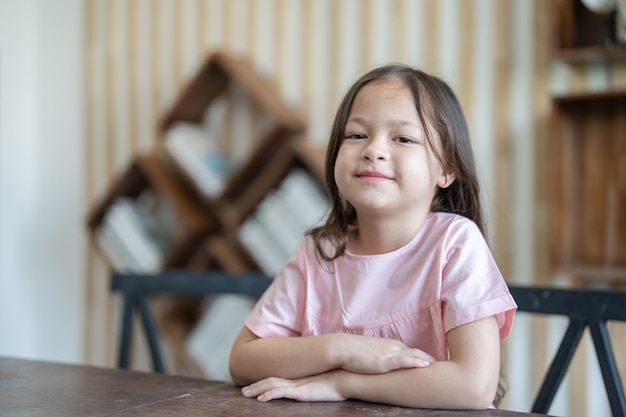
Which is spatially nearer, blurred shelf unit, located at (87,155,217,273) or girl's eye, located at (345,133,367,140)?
girl's eye, located at (345,133,367,140)

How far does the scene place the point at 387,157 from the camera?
114 centimetres

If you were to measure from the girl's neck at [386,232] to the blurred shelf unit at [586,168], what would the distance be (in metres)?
1.02

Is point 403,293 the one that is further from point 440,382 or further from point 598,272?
point 598,272

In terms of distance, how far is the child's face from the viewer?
114 centimetres

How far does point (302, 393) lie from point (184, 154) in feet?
5.76

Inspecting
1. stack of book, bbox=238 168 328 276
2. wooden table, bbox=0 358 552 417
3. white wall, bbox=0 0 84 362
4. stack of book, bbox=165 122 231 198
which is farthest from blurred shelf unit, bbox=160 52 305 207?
wooden table, bbox=0 358 552 417

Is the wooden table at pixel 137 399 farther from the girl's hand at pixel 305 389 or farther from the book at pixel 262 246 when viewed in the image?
the book at pixel 262 246

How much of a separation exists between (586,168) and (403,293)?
1.21 metres

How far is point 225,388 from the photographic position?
3.92ft

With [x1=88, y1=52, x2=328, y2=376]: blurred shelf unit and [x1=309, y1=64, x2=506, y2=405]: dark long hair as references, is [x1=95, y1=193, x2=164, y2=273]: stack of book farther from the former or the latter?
[x1=309, y1=64, x2=506, y2=405]: dark long hair

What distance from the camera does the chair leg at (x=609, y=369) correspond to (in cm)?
132

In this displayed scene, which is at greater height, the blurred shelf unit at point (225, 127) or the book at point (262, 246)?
the blurred shelf unit at point (225, 127)

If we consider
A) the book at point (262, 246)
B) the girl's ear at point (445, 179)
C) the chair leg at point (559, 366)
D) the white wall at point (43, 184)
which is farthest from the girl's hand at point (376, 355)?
the white wall at point (43, 184)

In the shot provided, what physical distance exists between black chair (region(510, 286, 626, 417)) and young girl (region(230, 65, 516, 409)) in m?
0.28
